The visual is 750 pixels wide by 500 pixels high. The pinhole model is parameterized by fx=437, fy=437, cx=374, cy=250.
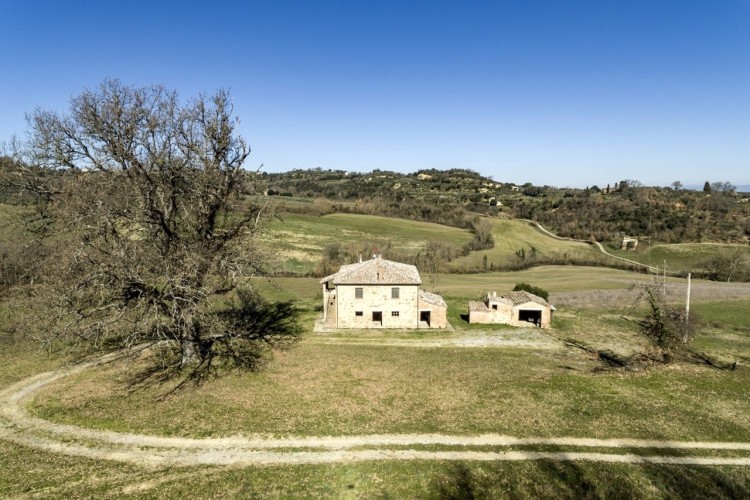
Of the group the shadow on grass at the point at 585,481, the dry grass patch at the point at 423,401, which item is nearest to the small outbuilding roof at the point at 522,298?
the dry grass patch at the point at 423,401

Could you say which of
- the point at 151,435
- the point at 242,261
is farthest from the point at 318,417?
the point at 242,261

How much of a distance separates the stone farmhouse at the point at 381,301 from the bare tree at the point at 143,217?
14.3 meters

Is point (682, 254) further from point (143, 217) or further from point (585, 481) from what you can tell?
point (143, 217)

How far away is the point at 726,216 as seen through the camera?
108 m

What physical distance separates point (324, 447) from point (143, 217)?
16288mm

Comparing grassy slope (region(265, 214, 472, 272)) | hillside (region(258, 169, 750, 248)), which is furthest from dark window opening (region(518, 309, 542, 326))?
hillside (region(258, 169, 750, 248))

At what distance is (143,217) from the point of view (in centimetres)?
2502

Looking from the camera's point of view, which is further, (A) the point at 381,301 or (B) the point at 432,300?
(B) the point at 432,300

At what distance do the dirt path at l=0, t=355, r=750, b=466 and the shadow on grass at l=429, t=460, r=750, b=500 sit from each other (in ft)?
2.15

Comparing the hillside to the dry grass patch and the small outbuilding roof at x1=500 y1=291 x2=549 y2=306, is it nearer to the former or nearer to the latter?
the small outbuilding roof at x1=500 y1=291 x2=549 y2=306

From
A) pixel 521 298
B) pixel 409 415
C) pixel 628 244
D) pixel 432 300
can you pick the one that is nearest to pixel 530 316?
pixel 521 298

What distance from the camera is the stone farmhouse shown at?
40.7 m

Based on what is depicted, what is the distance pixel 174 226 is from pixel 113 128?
6331 millimetres

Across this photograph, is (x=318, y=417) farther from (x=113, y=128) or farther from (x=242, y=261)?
(x=113, y=128)
